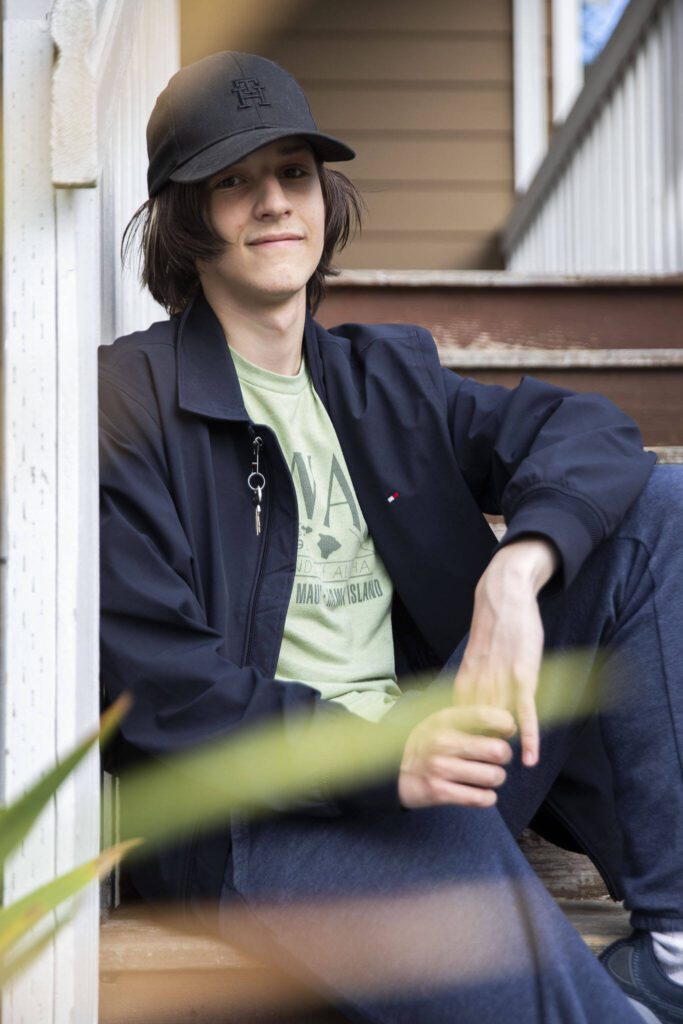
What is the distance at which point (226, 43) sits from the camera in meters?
4.91

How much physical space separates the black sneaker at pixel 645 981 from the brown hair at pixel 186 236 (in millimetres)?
946

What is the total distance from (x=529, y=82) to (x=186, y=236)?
3723 mm

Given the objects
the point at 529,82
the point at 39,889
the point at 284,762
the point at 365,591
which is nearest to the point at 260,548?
the point at 365,591

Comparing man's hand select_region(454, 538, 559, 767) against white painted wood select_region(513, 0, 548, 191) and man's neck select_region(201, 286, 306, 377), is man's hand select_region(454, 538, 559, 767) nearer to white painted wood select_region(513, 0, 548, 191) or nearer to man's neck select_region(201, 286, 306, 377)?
man's neck select_region(201, 286, 306, 377)

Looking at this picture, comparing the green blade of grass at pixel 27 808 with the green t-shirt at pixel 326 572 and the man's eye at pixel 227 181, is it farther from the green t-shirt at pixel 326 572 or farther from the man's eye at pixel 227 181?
the man's eye at pixel 227 181

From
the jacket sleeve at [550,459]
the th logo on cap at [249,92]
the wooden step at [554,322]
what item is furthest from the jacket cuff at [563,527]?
the wooden step at [554,322]

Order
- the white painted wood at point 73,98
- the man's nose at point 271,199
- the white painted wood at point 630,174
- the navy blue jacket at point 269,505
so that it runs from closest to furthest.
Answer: the white painted wood at point 73,98 < the navy blue jacket at point 269,505 < the man's nose at point 271,199 < the white painted wood at point 630,174

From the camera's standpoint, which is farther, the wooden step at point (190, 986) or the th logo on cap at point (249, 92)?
the th logo on cap at point (249, 92)

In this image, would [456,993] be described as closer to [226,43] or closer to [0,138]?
[0,138]

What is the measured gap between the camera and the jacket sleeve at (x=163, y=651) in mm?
1140

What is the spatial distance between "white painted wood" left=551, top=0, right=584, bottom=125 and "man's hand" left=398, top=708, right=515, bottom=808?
410cm

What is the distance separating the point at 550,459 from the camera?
1.32m

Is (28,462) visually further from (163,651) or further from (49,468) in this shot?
(163,651)

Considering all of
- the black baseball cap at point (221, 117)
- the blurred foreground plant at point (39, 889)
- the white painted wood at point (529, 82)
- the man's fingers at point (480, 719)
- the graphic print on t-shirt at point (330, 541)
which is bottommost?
the man's fingers at point (480, 719)
